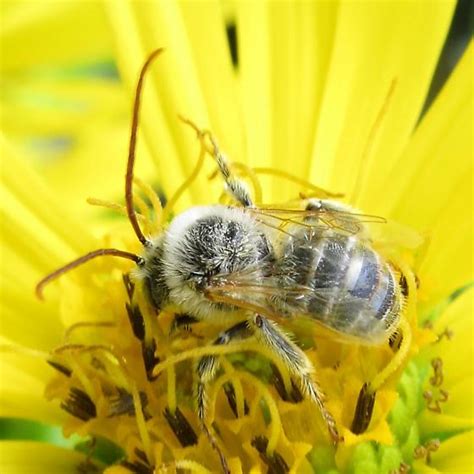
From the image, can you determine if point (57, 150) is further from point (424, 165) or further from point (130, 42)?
point (424, 165)

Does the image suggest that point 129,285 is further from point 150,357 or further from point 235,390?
point 235,390

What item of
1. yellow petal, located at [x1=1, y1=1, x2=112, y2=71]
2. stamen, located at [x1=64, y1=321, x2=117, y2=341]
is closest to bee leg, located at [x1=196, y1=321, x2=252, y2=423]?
stamen, located at [x1=64, y1=321, x2=117, y2=341]

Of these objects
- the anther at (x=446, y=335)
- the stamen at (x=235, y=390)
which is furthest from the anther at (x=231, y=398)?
the anther at (x=446, y=335)

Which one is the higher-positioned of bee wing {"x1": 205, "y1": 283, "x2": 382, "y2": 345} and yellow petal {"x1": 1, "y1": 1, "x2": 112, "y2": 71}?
yellow petal {"x1": 1, "y1": 1, "x2": 112, "y2": 71}

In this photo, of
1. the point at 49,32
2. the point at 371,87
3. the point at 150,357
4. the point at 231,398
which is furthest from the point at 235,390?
the point at 49,32

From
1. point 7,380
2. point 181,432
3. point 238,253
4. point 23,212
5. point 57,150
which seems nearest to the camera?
point 238,253

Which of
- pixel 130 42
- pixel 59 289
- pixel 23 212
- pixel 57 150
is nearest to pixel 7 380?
pixel 59 289

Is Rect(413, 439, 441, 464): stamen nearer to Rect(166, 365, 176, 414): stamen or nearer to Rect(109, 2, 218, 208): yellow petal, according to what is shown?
Rect(166, 365, 176, 414): stamen
